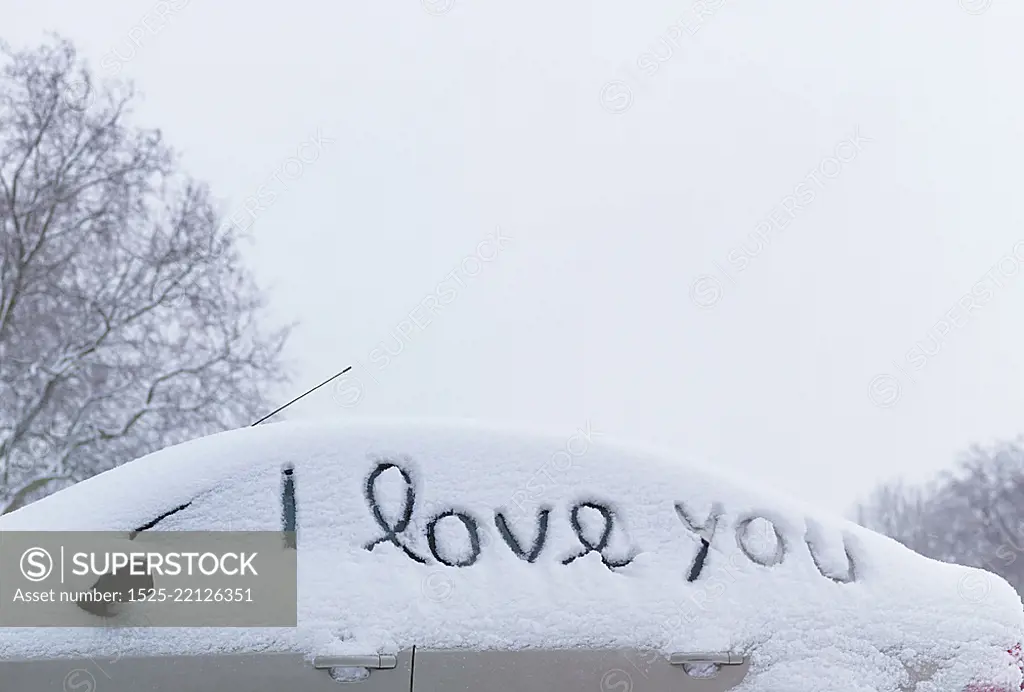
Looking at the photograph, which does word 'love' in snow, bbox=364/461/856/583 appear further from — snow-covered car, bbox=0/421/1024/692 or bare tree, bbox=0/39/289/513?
bare tree, bbox=0/39/289/513

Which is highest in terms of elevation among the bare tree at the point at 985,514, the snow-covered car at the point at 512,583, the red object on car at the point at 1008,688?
the bare tree at the point at 985,514

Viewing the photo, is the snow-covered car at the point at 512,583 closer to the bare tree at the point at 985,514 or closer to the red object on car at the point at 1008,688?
the red object on car at the point at 1008,688

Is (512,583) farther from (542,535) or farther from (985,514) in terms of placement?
(985,514)

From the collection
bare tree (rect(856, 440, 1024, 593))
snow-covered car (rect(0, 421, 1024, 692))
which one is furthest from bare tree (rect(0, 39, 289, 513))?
bare tree (rect(856, 440, 1024, 593))

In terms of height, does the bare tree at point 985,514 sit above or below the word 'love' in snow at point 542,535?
above

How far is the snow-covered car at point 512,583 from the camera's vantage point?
2268 mm

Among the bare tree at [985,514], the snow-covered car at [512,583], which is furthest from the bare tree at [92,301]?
the bare tree at [985,514]

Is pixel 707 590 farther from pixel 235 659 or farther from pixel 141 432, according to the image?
pixel 141 432

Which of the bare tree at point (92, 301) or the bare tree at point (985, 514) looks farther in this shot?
the bare tree at point (985, 514)

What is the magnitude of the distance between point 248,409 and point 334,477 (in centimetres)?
1303

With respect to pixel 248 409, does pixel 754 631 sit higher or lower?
lower

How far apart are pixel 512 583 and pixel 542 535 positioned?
152mm

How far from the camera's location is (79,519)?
2379mm

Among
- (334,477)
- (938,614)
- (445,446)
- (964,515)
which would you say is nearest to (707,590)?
(938,614)
